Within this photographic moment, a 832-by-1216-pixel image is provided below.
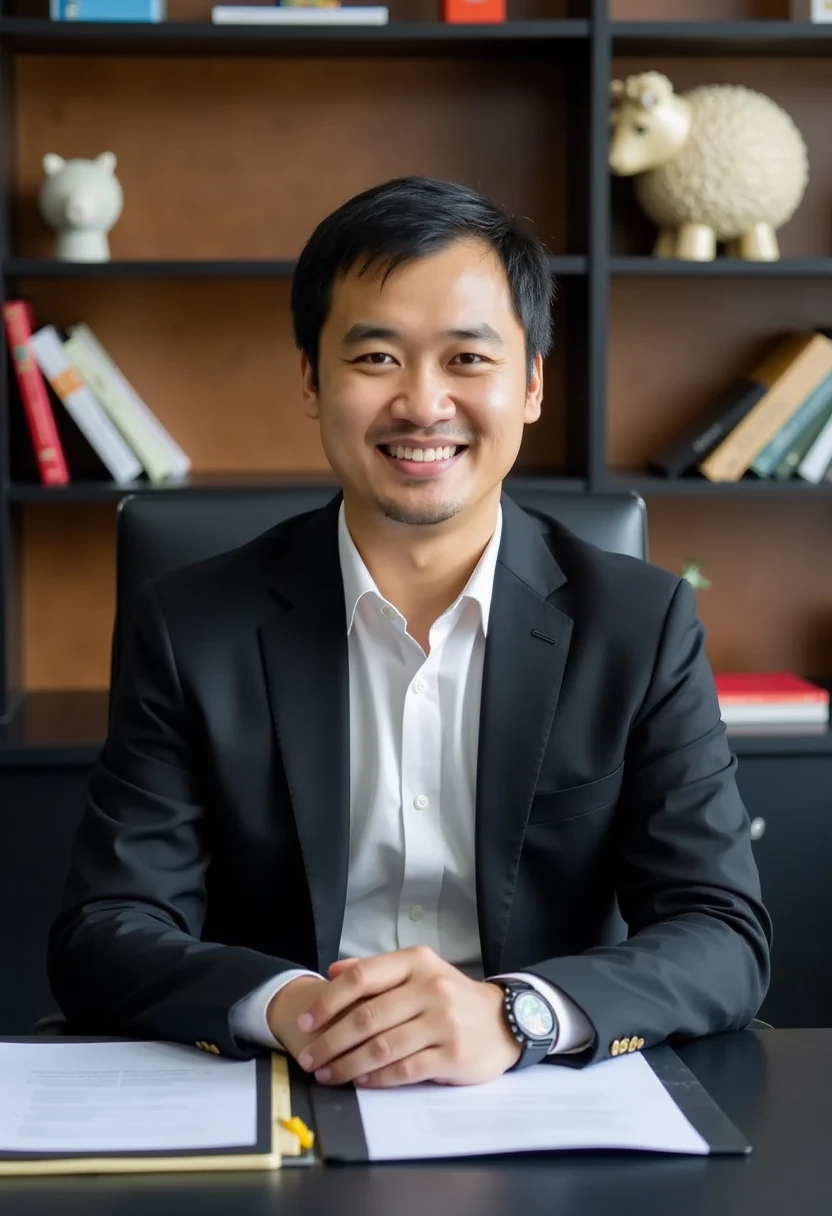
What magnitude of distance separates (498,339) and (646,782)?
439mm

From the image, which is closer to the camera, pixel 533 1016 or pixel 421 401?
pixel 533 1016

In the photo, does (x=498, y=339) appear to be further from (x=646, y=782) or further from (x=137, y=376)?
(x=137, y=376)

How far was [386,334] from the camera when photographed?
1.45 m

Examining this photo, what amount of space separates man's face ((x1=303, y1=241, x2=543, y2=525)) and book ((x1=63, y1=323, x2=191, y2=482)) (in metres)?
1.27

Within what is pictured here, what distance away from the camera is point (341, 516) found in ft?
5.28

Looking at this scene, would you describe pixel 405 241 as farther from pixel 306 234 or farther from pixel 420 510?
pixel 306 234

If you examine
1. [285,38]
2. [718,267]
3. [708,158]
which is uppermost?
[285,38]

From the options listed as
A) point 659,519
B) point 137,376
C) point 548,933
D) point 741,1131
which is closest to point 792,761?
point 659,519

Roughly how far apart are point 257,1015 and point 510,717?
1.42 feet

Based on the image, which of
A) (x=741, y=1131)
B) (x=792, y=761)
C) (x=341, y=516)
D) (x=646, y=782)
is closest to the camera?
(x=741, y=1131)

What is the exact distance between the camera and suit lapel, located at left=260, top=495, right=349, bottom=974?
1452 mm

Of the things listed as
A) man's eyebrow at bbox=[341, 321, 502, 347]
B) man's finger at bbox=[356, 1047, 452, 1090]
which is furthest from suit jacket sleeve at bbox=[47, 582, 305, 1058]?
man's eyebrow at bbox=[341, 321, 502, 347]

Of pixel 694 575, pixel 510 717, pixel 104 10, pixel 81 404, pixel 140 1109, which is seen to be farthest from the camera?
pixel 694 575

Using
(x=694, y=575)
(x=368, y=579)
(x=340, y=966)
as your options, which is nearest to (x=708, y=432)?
(x=694, y=575)
